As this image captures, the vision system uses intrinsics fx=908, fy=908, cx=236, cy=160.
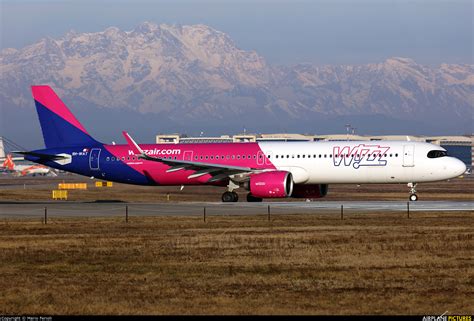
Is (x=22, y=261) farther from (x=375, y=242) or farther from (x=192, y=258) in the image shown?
(x=375, y=242)

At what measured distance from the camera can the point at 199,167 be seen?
6109cm

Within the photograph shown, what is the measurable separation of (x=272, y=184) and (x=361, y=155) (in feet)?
20.7

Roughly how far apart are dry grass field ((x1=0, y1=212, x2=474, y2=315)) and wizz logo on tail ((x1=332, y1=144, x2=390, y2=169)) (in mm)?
15693

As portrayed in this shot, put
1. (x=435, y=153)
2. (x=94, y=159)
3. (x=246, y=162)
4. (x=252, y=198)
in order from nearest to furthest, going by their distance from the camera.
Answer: (x=435, y=153) → (x=246, y=162) → (x=252, y=198) → (x=94, y=159)

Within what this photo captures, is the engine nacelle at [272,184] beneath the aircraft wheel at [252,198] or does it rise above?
above

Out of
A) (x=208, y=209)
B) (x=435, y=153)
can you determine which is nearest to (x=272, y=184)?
(x=208, y=209)

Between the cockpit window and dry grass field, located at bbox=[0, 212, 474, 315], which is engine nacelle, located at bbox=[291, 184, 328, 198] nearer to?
the cockpit window

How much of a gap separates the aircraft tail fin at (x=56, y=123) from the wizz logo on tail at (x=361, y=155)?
60.1 feet

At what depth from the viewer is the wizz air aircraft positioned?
59.2 metres

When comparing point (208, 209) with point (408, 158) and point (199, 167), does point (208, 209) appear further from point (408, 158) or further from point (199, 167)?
point (408, 158)

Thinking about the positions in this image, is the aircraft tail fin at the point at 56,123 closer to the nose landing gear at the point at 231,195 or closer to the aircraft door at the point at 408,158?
the nose landing gear at the point at 231,195

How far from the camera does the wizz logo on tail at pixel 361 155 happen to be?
59188 mm

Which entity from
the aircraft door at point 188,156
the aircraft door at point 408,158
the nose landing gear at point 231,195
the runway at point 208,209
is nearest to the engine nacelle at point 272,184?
the runway at point 208,209

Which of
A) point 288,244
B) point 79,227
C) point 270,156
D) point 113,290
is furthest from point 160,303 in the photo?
point 270,156
